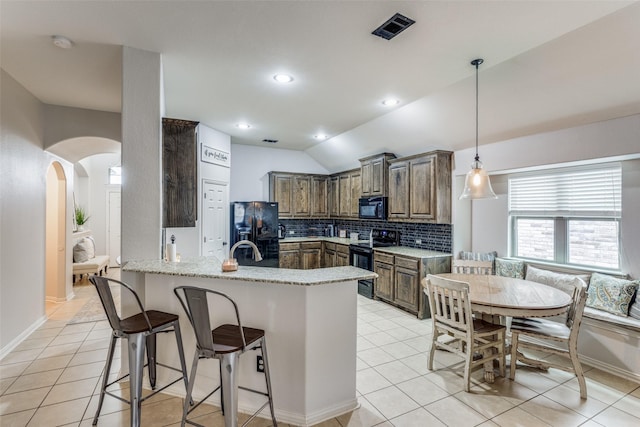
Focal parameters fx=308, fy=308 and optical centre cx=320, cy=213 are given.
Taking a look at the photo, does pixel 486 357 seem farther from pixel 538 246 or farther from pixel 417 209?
pixel 417 209

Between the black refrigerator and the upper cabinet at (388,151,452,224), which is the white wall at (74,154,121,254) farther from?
the upper cabinet at (388,151,452,224)

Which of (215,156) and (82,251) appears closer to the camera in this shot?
(215,156)

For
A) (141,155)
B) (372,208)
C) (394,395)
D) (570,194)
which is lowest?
(394,395)

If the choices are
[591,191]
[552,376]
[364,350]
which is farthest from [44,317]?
[591,191]

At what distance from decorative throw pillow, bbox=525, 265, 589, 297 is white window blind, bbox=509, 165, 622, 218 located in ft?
2.28

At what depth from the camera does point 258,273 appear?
2195mm

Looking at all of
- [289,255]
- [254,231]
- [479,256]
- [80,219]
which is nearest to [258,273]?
[479,256]

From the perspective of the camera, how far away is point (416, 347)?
133 inches

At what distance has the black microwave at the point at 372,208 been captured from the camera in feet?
17.3

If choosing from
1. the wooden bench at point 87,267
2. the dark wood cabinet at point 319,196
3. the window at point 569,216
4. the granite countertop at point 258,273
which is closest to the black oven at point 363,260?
the dark wood cabinet at point 319,196

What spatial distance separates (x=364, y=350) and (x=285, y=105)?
3074mm

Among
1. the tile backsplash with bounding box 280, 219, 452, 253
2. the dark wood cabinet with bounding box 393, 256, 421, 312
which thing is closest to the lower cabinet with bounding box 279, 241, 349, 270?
the tile backsplash with bounding box 280, 219, 452, 253

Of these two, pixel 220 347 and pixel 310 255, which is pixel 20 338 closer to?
pixel 220 347

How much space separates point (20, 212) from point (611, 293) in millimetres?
6121
